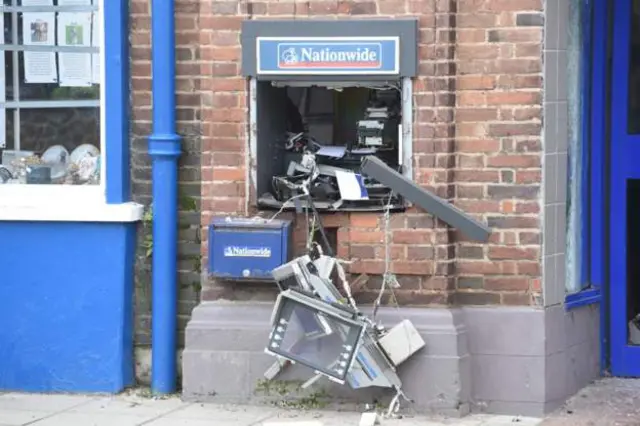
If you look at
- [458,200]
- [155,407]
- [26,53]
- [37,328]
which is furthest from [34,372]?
[458,200]

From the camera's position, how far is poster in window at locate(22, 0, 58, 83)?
7145 millimetres

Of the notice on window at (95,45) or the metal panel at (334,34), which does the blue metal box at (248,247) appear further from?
the notice on window at (95,45)

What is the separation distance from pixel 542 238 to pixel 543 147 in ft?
1.69

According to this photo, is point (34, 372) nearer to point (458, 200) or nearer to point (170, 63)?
point (170, 63)

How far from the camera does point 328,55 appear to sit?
6.40m

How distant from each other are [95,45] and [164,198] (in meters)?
1.08

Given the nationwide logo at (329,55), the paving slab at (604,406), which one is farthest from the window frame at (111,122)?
the paving slab at (604,406)

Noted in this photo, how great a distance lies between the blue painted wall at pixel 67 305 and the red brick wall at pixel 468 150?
1461 mm

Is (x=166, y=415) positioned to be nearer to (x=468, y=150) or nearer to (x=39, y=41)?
(x=468, y=150)

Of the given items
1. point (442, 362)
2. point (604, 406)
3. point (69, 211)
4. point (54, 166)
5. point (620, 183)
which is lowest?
point (604, 406)

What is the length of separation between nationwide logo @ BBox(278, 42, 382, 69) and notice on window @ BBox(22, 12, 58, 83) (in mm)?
1623

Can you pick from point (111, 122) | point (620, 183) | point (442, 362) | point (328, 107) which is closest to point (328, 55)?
point (328, 107)

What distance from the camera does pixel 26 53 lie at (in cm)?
720

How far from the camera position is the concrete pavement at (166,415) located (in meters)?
6.27
